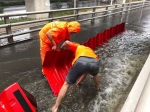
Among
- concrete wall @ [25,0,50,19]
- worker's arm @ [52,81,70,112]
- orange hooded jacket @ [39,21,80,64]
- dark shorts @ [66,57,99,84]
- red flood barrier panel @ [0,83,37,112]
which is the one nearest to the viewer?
red flood barrier panel @ [0,83,37,112]

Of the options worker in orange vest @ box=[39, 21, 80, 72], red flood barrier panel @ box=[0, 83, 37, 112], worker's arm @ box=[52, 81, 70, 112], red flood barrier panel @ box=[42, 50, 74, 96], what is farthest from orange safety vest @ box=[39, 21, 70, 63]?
red flood barrier panel @ box=[0, 83, 37, 112]

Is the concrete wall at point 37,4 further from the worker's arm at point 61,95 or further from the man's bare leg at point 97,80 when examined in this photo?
the worker's arm at point 61,95

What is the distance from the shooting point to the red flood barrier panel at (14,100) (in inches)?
81.4

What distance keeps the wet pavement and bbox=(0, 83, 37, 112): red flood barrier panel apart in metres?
0.69

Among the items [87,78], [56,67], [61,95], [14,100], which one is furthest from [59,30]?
[14,100]

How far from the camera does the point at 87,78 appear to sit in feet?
13.3

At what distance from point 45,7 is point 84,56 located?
981 centimetres

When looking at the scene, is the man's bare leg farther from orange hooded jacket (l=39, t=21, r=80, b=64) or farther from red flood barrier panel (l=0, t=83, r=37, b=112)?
red flood barrier panel (l=0, t=83, r=37, b=112)

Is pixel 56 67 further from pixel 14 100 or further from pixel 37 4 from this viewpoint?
pixel 37 4

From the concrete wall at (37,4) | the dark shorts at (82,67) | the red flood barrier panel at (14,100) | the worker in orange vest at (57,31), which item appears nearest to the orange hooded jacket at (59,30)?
the worker in orange vest at (57,31)

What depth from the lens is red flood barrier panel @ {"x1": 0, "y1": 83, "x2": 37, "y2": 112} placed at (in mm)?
2066

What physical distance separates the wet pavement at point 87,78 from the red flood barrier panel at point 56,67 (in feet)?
0.68

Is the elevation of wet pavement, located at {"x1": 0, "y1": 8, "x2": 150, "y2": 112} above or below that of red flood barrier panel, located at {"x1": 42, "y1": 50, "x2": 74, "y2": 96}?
below

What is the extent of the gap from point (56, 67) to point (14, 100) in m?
1.65
